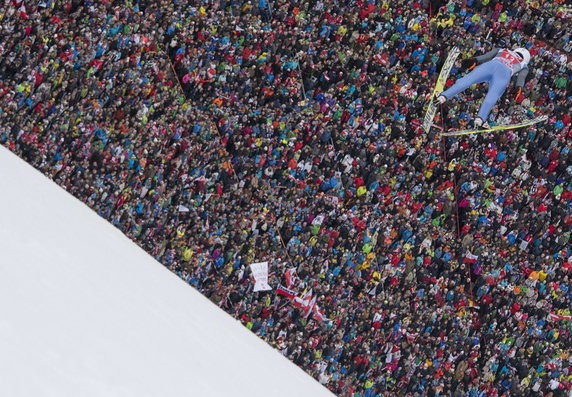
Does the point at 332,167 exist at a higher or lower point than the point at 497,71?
lower

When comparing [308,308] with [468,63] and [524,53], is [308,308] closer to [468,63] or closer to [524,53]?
[524,53]

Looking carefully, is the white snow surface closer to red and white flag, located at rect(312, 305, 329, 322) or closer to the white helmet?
red and white flag, located at rect(312, 305, 329, 322)

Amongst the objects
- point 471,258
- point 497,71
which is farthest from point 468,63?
point 497,71

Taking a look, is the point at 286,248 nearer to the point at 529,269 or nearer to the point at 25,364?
the point at 529,269

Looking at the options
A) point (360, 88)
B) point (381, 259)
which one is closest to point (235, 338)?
point (381, 259)

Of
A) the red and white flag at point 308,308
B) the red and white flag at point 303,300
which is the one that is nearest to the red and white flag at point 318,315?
the red and white flag at point 308,308
